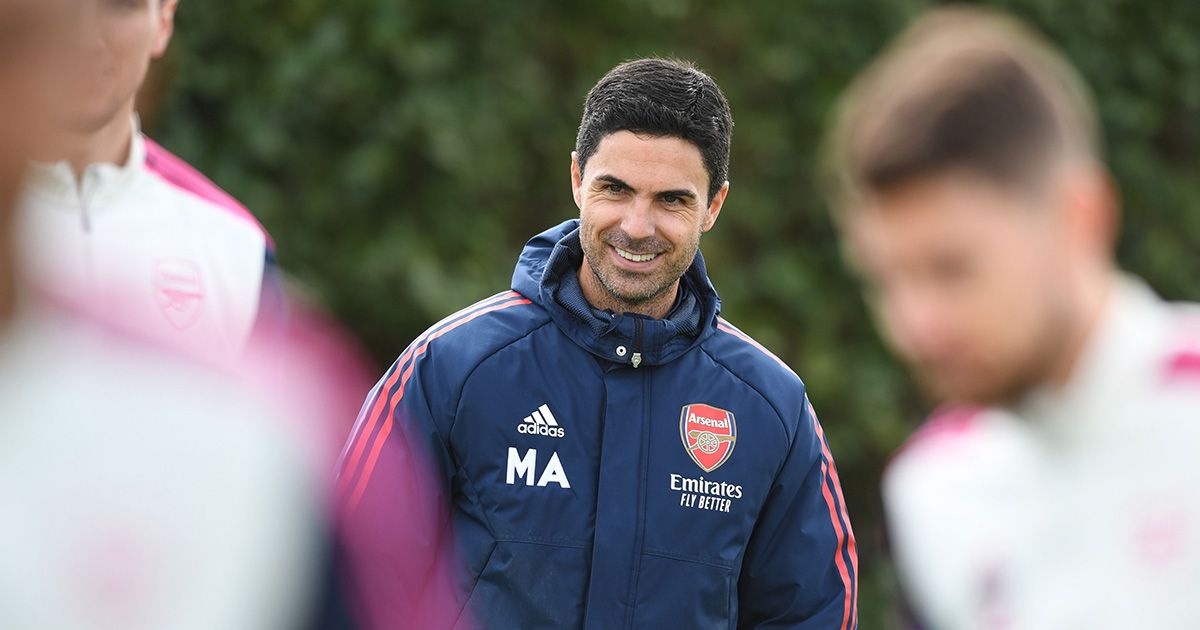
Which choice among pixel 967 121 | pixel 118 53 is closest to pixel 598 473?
pixel 118 53

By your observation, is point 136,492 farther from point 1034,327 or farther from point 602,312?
point 602,312

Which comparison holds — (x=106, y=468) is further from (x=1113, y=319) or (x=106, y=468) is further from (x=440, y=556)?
(x=440, y=556)

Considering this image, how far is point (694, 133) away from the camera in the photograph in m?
3.29

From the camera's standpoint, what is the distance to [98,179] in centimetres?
342

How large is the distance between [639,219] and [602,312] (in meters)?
0.22

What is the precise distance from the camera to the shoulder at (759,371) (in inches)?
130

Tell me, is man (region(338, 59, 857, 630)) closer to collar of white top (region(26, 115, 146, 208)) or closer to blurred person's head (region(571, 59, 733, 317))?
blurred person's head (region(571, 59, 733, 317))

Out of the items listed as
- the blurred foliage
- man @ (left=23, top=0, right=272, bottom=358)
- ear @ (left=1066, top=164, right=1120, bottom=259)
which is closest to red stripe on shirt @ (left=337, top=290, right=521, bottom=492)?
man @ (left=23, top=0, right=272, bottom=358)

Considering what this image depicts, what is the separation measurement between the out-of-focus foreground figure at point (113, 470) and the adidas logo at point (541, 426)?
168cm

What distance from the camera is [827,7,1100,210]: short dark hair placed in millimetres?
1707

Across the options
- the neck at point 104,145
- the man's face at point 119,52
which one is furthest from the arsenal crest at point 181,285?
the man's face at point 119,52

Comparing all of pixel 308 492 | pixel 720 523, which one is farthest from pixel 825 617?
pixel 308 492

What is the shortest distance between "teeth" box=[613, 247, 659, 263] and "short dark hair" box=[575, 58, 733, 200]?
0.24 m

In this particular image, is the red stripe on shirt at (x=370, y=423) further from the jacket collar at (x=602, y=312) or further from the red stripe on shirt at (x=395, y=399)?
the jacket collar at (x=602, y=312)
